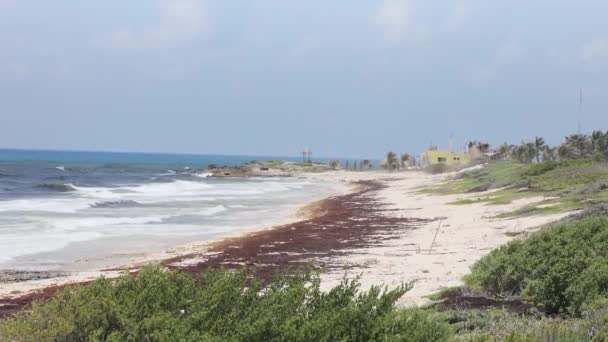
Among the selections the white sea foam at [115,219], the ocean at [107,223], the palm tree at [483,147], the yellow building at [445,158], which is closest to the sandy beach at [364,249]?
the ocean at [107,223]

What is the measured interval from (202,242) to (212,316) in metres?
17.4

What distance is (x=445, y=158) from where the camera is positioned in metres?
102

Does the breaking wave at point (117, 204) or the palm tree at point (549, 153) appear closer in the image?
the breaking wave at point (117, 204)

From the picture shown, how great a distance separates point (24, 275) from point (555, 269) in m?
11.9

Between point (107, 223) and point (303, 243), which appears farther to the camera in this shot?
point (107, 223)

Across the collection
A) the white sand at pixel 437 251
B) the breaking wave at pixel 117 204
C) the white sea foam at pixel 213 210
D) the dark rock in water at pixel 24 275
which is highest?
the white sand at pixel 437 251

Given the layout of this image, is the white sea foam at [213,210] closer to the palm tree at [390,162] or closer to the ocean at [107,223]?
the ocean at [107,223]

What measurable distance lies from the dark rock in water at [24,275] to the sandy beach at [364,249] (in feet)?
1.44

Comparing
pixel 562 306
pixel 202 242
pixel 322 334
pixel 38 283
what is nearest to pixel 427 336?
pixel 322 334

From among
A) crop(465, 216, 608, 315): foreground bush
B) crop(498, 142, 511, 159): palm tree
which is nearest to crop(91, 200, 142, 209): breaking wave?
crop(465, 216, 608, 315): foreground bush

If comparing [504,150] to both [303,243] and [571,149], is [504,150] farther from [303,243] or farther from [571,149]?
[303,243]

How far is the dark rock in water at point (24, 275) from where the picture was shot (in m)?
15.4

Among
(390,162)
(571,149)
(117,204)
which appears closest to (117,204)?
(117,204)

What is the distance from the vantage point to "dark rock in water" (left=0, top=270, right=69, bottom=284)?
50.6 feet
